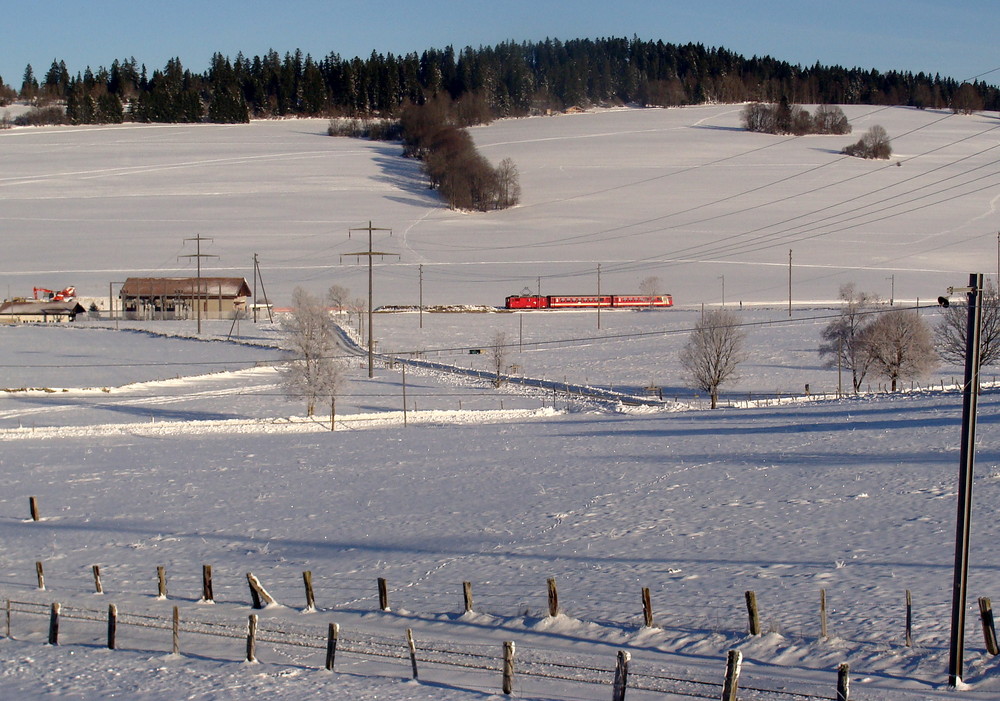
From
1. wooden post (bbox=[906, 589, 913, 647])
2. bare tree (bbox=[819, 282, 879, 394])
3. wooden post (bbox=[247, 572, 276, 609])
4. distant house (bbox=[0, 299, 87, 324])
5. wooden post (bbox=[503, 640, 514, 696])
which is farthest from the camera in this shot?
distant house (bbox=[0, 299, 87, 324])

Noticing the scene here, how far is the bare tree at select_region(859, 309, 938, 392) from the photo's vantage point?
5228 cm

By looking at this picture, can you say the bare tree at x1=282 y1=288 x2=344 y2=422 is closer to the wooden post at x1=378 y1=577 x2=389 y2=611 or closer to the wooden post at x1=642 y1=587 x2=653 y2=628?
the wooden post at x1=378 y1=577 x2=389 y2=611

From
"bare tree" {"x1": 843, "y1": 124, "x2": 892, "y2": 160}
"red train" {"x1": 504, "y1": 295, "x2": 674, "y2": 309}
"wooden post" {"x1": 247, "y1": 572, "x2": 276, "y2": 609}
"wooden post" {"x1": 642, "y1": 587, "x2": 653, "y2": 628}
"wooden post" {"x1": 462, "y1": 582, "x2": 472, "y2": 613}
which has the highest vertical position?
"bare tree" {"x1": 843, "y1": 124, "x2": 892, "y2": 160}

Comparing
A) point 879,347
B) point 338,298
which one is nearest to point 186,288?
point 338,298

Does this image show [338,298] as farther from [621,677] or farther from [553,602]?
[621,677]

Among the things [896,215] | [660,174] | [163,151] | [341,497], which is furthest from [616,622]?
[163,151]

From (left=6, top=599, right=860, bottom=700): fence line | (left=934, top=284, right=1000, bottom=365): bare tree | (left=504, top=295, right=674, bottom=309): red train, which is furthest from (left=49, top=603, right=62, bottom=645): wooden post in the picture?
(left=504, top=295, right=674, bottom=309): red train

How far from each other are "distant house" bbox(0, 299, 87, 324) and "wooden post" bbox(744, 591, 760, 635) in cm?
7857

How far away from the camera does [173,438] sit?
1572 inches

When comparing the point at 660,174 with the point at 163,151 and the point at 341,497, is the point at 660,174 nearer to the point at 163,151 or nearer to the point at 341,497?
the point at 163,151

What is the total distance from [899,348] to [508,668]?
45.4 m

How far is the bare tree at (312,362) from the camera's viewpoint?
144 ft

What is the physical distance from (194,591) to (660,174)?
432ft

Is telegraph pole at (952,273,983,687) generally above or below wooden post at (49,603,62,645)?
above
